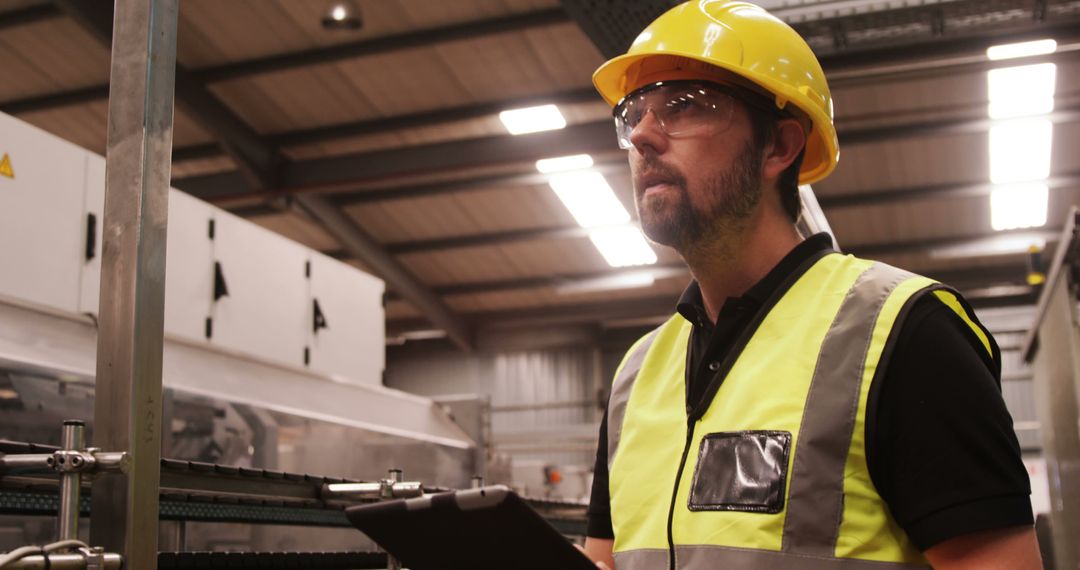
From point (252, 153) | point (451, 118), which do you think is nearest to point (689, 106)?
point (451, 118)

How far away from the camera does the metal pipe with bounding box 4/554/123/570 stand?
54.7 inches

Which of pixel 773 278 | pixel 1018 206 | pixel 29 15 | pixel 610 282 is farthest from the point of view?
pixel 610 282

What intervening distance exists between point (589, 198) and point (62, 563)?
345 inches

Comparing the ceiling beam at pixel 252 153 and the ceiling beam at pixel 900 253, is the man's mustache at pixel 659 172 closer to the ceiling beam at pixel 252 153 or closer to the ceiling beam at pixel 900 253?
the ceiling beam at pixel 252 153

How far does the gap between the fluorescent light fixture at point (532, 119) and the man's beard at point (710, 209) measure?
7.03 metres

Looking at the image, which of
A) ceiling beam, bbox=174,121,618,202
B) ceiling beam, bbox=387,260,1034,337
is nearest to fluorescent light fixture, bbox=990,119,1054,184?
ceiling beam, bbox=387,260,1034,337

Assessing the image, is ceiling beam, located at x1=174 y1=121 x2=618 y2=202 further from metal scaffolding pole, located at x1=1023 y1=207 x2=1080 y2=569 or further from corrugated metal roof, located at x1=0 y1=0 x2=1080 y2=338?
metal scaffolding pole, located at x1=1023 y1=207 x2=1080 y2=569

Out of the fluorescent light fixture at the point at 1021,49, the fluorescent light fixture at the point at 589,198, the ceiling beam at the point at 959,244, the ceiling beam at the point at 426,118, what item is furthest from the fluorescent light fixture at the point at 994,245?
the ceiling beam at the point at 426,118

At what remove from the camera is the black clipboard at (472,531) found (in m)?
1.11

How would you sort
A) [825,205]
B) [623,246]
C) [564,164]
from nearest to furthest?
[564,164] < [825,205] < [623,246]

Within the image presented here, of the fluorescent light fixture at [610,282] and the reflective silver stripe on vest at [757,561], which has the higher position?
the fluorescent light fixture at [610,282]

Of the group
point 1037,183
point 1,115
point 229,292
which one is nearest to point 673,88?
point 1,115

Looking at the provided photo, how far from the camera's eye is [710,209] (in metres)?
1.59

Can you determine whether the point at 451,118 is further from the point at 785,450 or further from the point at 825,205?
the point at 785,450
